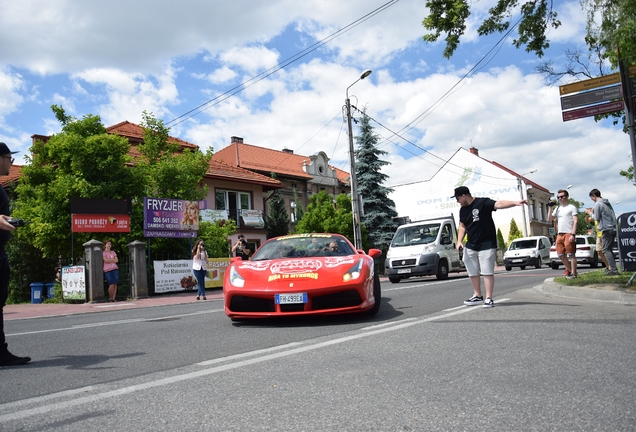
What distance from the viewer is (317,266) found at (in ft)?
24.3

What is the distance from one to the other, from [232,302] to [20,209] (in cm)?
1736

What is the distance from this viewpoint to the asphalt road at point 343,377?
9.97 feet

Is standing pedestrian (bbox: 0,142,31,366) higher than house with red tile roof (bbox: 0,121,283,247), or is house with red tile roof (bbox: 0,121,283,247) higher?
house with red tile roof (bbox: 0,121,283,247)

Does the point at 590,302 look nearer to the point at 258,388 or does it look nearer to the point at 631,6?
the point at 631,6

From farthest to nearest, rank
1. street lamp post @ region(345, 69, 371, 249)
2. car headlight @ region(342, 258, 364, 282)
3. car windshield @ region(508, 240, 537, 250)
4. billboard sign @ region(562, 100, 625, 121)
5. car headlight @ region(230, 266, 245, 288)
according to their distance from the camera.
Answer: car windshield @ region(508, 240, 537, 250), street lamp post @ region(345, 69, 371, 249), billboard sign @ region(562, 100, 625, 121), car headlight @ region(230, 266, 245, 288), car headlight @ region(342, 258, 364, 282)

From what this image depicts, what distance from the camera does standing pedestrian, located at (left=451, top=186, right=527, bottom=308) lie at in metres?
8.12

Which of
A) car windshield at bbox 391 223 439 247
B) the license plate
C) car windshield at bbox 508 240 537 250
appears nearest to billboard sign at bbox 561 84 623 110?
the license plate

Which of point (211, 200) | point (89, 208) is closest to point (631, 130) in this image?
point (89, 208)

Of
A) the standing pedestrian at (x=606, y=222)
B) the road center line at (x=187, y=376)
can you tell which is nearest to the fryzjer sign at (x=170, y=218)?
the standing pedestrian at (x=606, y=222)

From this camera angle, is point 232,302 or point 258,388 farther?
point 232,302

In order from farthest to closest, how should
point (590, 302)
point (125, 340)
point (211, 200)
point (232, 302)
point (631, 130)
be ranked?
point (211, 200) → point (631, 130) → point (590, 302) → point (232, 302) → point (125, 340)

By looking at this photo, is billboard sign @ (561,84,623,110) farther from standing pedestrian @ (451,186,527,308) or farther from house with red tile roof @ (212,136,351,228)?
house with red tile roof @ (212,136,351,228)

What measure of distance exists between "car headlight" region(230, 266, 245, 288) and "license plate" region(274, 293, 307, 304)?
1.93 ft

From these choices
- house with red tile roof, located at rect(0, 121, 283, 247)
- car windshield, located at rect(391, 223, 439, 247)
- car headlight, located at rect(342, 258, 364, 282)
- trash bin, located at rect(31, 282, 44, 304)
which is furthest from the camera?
house with red tile roof, located at rect(0, 121, 283, 247)
